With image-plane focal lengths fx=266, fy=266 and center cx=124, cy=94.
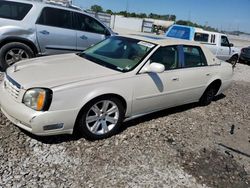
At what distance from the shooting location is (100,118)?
A: 12.3ft

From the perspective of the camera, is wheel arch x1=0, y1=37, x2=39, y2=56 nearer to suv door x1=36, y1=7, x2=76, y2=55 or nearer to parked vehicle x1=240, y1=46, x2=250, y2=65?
suv door x1=36, y1=7, x2=76, y2=55

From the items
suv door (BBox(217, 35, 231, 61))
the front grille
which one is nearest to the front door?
the front grille

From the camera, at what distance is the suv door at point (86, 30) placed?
22.7 feet

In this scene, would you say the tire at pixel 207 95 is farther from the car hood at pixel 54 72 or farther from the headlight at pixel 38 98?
the headlight at pixel 38 98

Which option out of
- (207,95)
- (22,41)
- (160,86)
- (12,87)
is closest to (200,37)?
(207,95)

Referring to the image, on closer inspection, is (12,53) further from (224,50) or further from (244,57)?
(244,57)

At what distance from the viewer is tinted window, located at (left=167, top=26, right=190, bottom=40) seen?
448 inches

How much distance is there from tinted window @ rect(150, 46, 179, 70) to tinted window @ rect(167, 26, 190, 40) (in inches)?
276

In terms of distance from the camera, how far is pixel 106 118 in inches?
150

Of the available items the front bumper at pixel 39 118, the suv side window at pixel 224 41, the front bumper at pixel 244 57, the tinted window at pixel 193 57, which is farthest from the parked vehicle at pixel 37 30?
the front bumper at pixel 244 57

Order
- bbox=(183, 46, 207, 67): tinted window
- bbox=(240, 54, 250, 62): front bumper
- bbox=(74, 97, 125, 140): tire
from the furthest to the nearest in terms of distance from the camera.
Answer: bbox=(240, 54, 250, 62): front bumper, bbox=(183, 46, 207, 67): tinted window, bbox=(74, 97, 125, 140): tire

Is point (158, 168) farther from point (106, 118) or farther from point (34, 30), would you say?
point (34, 30)

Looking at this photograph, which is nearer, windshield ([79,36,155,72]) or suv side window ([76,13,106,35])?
windshield ([79,36,155,72])

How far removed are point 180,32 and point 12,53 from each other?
25.4 feet
